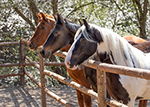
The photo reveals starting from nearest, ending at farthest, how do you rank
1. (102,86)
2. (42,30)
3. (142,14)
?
(102,86)
(42,30)
(142,14)

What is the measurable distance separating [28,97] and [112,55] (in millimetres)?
2750

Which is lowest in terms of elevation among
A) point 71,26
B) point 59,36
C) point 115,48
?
point 115,48

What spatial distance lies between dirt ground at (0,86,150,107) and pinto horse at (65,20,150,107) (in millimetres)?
1965

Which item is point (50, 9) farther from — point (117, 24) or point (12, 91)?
point (12, 91)

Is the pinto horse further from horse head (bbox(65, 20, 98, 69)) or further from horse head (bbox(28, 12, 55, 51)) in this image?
horse head (bbox(28, 12, 55, 51))

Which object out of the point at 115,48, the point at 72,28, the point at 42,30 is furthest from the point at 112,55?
the point at 42,30

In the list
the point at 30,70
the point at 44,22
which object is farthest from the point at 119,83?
the point at 30,70

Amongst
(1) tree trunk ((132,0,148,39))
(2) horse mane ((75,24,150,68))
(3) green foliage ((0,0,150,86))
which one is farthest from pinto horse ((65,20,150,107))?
(1) tree trunk ((132,0,148,39))

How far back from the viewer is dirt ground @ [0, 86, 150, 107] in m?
3.88

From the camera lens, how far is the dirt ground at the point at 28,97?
388 centimetres

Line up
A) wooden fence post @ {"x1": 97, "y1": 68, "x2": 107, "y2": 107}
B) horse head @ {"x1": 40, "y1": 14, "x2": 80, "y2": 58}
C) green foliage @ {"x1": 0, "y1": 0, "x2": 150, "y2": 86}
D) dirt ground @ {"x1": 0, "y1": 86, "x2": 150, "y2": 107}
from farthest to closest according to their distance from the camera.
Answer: green foliage @ {"x1": 0, "y1": 0, "x2": 150, "y2": 86} < dirt ground @ {"x1": 0, "y1": 86, "x2": 150, "y2": 107} < horse head @ {"x1": 40, "y1": 14, "x2": 80, "y2": 58} < wooden fence post @ {"x1": 97, "y1": 68, "x2": 107, "y2": 107}

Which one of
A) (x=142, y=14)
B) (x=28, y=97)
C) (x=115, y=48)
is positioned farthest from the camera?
(x=142, y=14)

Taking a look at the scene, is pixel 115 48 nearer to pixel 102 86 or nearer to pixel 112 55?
pixel 112 55

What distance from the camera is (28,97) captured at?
423 centimetres
